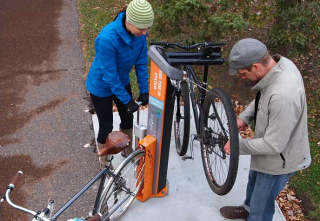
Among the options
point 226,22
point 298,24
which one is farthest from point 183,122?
point 298,24

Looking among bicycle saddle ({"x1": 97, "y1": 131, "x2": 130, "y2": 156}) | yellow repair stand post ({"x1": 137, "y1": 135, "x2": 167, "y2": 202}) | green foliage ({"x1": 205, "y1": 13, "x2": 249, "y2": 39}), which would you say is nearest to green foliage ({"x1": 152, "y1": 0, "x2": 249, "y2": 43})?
green foliage ({"x1": 205, "y1": 13, "x2": 249, "y2": 39})

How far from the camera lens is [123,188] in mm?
3295

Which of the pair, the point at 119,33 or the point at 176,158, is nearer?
the point at 119,33

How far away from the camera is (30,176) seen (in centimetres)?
397

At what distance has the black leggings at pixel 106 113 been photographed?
11.3 ft

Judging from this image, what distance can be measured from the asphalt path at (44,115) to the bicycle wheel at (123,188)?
1.43 feet

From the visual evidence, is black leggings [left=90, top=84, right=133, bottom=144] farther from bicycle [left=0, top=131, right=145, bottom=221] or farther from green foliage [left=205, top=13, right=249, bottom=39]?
green foliage [left=205, top=13, right=249, bottom=39]

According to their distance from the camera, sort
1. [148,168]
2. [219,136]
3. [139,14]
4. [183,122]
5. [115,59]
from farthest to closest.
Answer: [183,122] → [148,168] → [115,59] → [219,136] → [139,14]

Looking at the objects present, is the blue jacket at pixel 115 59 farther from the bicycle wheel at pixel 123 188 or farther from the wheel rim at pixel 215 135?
the wheel rim at pixel 215 135

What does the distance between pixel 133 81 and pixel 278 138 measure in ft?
12.3

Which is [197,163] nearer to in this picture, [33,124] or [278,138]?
[278,138]

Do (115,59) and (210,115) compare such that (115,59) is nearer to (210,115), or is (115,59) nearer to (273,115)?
(210,115)

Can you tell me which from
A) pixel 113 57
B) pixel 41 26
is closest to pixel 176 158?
pixel 113 57

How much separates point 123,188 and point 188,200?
2.53 ft
